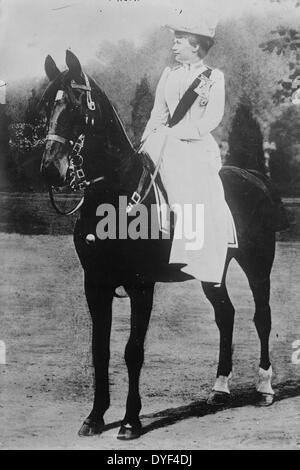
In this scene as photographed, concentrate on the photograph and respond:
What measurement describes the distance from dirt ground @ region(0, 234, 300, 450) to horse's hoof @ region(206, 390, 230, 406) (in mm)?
52

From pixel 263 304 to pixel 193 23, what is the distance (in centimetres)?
237

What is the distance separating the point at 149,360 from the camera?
6.59m

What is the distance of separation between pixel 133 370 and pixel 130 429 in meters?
0.47

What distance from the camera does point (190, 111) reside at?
632cm

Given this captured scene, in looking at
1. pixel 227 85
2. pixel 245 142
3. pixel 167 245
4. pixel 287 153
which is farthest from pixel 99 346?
pixel 227 85

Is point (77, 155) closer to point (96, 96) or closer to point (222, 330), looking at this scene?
point (96, 96)

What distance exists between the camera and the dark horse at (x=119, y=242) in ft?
19.2

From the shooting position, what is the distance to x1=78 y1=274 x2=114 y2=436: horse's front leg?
607 centimetres

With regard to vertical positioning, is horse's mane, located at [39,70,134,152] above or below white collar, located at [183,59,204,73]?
below

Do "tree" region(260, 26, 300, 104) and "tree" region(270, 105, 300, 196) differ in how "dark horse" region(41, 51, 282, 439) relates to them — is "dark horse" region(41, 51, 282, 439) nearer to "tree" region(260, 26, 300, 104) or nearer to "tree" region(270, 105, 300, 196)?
"tree" region(270, 105, 300, 196)

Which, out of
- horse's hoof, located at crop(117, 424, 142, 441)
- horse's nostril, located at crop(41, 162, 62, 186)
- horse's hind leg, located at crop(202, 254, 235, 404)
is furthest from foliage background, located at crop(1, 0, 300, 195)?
horse's hoof, located at crop(117, 424, 142, 441)

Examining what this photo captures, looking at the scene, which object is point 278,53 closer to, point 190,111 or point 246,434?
point 190,111

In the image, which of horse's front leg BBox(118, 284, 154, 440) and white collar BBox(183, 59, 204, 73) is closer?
horse's front leg BBox(118, 284, 154, 440)
